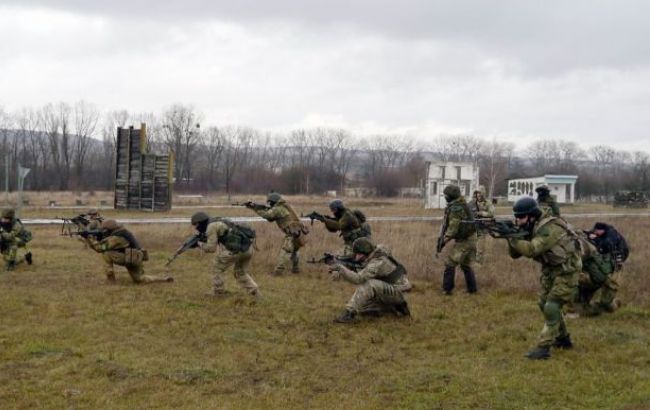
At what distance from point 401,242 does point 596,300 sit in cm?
892

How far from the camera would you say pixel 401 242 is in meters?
18.7

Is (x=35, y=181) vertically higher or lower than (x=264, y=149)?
lower

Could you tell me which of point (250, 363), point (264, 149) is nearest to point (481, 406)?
point (250, 363)

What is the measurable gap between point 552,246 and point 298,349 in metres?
3.39

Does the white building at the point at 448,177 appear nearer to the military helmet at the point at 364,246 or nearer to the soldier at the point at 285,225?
the soldier at the point at 285,225

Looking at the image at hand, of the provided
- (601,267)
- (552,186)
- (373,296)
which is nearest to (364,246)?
(373,296)

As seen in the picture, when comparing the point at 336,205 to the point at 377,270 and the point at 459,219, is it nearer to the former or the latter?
the point at 459,219

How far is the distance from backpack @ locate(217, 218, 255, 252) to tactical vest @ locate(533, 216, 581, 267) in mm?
5355

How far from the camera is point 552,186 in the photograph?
60125 millimetres

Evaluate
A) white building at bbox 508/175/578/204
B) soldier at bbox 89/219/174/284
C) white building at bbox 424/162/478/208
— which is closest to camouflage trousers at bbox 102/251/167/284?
soldier at bbox 89/219/174/284

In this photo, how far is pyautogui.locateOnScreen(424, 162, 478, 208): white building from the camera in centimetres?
4241

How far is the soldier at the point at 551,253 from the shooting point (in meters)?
7.45

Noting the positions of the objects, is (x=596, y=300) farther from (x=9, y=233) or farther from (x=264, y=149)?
(x=264, y=149)

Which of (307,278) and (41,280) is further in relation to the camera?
(307,278)
